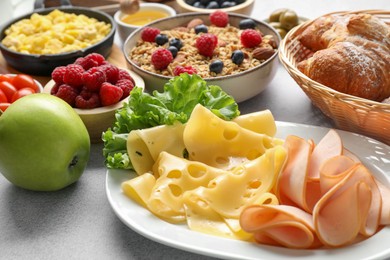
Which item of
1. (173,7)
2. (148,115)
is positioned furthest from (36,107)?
(173,7)

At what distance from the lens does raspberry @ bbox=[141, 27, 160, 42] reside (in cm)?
181

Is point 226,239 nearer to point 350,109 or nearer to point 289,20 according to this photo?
point 350,109

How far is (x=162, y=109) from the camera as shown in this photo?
1.36 m

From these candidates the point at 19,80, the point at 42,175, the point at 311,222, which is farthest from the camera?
the point at 19,80

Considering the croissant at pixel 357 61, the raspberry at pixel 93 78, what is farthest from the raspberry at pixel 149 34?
the croissant at pixel 357 61

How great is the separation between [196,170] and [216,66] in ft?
1.47

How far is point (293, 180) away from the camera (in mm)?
1155

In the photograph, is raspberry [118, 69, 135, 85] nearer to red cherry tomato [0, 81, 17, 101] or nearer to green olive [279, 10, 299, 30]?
red cherry tomato [0, 81, 17, 101]

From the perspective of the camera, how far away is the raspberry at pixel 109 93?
1.48 metres

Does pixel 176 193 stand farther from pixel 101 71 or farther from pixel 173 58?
pixel 173 58

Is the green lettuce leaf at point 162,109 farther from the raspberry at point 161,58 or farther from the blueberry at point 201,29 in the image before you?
the blueberry at point 201,29

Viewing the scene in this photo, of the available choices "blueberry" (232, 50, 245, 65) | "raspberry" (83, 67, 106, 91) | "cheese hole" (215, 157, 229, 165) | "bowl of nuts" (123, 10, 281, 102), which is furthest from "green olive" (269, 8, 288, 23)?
"cheese hole" (215, 157, 229, 165)

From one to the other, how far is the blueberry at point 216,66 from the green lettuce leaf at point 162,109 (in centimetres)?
17

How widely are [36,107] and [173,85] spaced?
31cm
